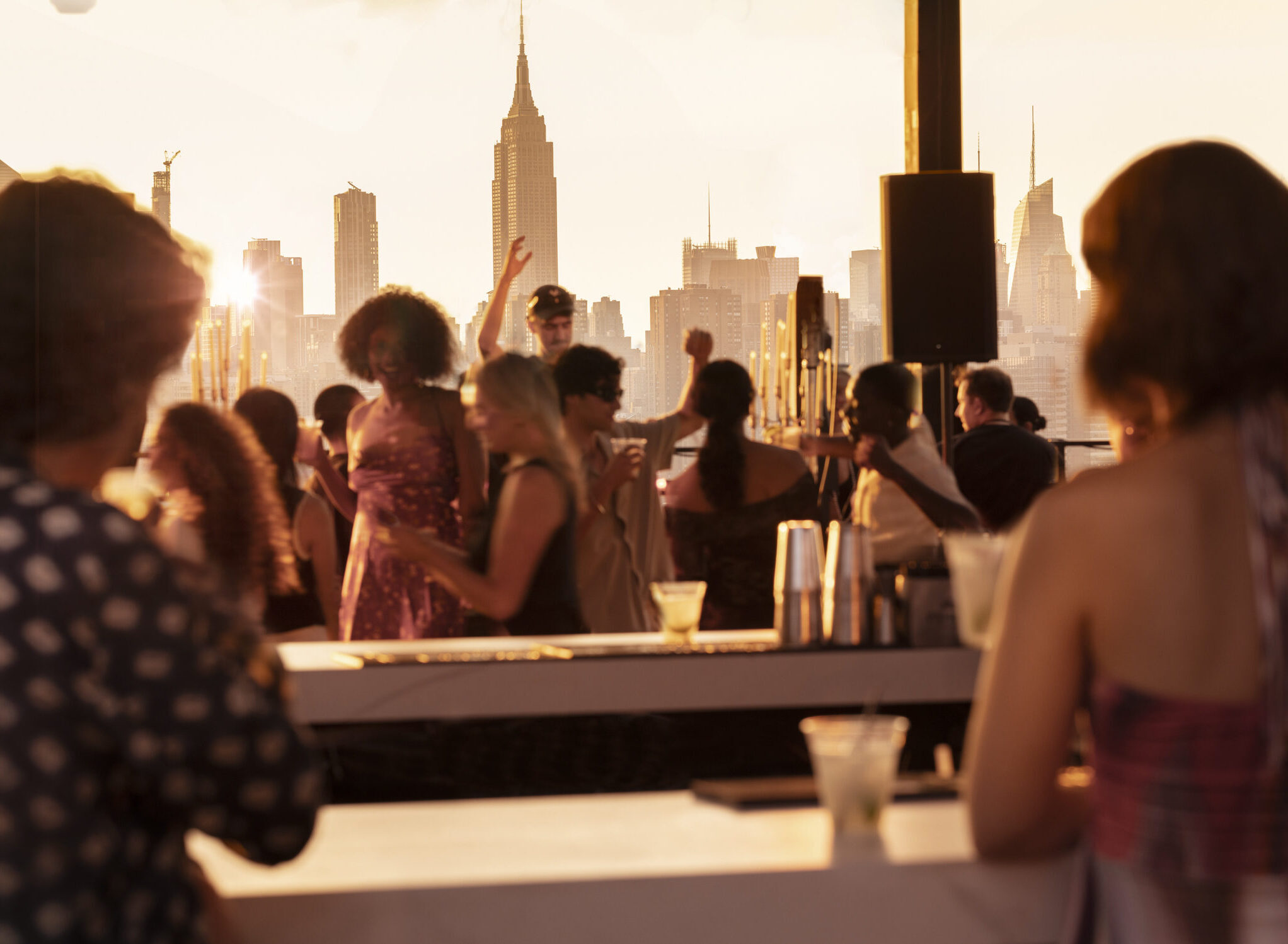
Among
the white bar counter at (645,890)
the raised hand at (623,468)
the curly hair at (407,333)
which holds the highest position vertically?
the curly hair at (407,333)

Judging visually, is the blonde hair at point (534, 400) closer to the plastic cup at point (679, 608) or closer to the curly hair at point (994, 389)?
the plastic cup at point (679, 608)

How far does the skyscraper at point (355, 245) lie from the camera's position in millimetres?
5004

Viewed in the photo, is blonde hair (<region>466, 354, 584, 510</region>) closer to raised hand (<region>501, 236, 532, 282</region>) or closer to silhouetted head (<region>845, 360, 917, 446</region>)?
silhouetted head (<region>845, 360, 917, 446</region>)

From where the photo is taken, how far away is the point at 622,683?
2609mm

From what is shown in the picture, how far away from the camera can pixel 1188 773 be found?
1.10 m

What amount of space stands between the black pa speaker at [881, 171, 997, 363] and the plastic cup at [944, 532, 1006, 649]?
2.10 metres

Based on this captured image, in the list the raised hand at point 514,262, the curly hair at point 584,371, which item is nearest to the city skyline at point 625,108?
the raised hand at point 514,262

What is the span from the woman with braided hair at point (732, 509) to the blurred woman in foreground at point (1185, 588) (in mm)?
2310

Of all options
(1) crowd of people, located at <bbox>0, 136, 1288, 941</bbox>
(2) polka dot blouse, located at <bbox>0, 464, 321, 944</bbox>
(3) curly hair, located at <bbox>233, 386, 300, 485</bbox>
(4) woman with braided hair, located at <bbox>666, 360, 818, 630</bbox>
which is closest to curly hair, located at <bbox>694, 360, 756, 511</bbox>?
(4) woman with braided hair, located at <bbox>666, 360, 818, 630</bbox>

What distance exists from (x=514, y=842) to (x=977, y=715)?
1.68ft

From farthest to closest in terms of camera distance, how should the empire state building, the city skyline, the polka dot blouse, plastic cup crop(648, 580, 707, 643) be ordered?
the empire state building, the city skyline, plastic cup crop(648, 580, 707, 643), the polka dot blouse

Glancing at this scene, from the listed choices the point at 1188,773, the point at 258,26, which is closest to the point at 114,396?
the point at 1188,773

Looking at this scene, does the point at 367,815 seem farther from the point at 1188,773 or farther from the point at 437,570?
the point at 437,570

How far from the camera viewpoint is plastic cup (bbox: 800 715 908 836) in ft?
4.60
